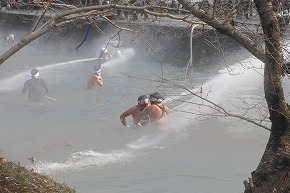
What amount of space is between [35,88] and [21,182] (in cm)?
1047

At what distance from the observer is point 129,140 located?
1376 cm

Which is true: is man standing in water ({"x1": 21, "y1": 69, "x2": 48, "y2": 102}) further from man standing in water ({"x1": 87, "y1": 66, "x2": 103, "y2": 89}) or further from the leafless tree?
the leafless tree

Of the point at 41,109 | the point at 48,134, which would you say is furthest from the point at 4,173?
the point at 41,109

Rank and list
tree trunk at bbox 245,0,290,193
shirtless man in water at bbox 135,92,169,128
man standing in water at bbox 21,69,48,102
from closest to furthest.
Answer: tree trunk at bbox 245,0,290,193 < shirtless man in water at bbox 135,92,169,128 < man standing in water at bbox 21,69,48,102

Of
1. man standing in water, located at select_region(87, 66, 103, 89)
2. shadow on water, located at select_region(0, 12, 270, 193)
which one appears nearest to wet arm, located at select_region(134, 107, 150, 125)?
shadow on water, located at select_region(0, 12, 270, 193)

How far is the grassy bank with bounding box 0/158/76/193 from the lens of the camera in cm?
703

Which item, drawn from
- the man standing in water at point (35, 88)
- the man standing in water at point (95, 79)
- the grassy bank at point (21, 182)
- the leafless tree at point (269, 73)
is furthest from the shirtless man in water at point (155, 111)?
the leafless tree at point (269, 73)

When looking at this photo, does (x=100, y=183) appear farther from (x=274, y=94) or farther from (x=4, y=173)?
(x=274, y=94)

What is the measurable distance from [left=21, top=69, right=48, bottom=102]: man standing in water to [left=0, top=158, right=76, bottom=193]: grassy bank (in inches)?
359

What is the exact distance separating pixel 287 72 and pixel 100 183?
5424 mm

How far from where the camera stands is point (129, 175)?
1123cm

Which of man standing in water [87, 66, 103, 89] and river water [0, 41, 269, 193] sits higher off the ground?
man standing in water [87, 66, 103, 89]

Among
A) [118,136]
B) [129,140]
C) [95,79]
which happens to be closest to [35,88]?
[95,79]

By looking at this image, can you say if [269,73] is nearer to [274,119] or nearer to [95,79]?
[274,119]
